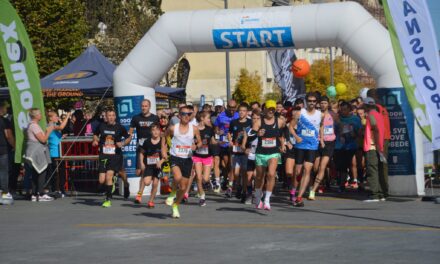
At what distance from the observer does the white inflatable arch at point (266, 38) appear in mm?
17719

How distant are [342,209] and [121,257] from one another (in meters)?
6.11

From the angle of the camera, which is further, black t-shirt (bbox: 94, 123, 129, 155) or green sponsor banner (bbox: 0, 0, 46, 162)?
green sponsor banner (bbox: 0, 0, 46, 162)

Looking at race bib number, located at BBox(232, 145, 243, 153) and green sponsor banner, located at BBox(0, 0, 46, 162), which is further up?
green sponsor banner, located at BBox(0, 0, 46, 162)

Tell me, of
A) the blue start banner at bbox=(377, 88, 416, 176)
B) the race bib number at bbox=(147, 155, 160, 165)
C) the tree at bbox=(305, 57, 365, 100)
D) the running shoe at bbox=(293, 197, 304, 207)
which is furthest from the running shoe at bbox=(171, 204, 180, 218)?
the tree at bbox=(305, 57, 365, 100)

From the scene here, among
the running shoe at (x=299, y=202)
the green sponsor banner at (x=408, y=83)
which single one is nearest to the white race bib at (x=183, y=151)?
the running shoe at (x=299, y=202)

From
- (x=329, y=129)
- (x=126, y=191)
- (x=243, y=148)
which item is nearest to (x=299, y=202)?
(x=243, y=148)

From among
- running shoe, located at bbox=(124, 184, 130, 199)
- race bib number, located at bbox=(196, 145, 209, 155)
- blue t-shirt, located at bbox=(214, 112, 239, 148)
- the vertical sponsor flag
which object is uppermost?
the vertical sponsor flag

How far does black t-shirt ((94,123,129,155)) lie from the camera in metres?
17.7

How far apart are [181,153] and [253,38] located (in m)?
4.08

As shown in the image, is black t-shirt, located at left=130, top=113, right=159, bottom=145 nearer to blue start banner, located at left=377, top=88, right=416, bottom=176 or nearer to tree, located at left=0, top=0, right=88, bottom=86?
blue start banner, located at left=377, top=88, right=416, bottom=176

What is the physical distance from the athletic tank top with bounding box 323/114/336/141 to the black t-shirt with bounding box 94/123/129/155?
379cm

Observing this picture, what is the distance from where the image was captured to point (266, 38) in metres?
18.5

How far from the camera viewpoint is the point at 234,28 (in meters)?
18.6

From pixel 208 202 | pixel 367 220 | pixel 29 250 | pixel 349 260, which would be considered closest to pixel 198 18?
pixel 208 202
